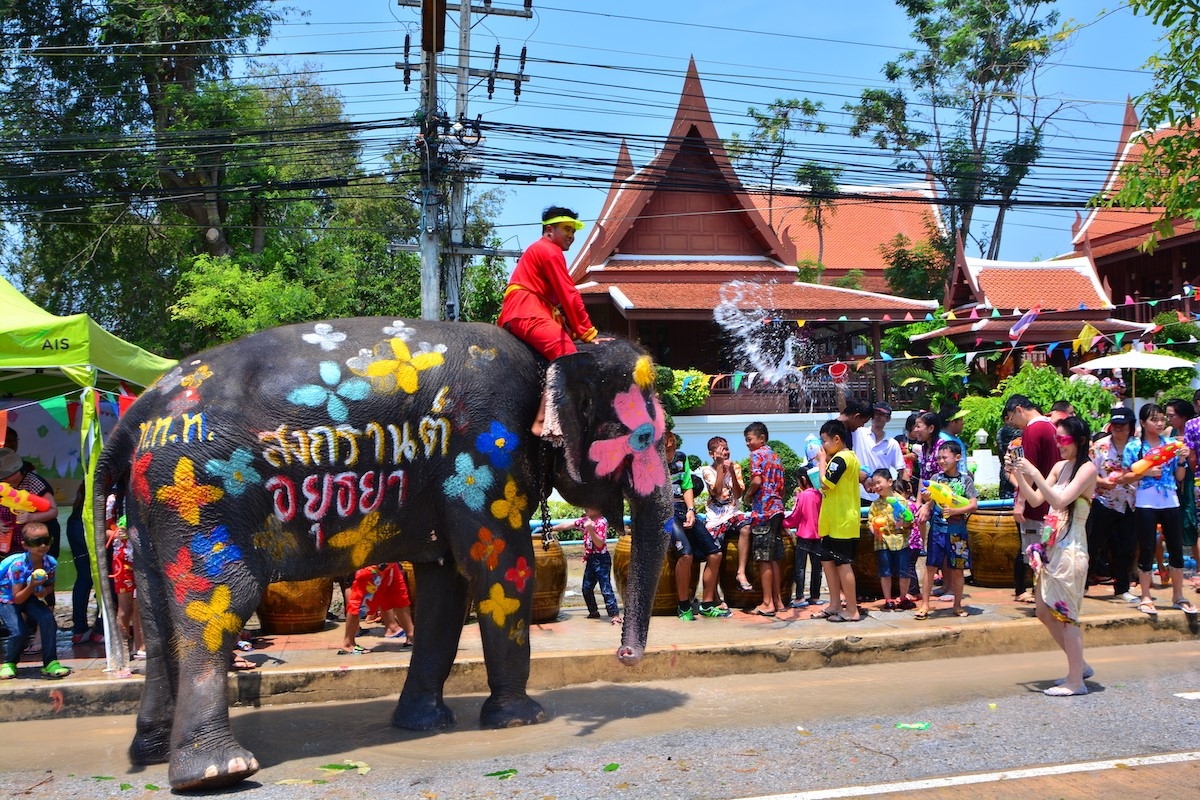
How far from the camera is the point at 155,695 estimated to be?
17.5ft

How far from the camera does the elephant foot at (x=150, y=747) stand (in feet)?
17.5

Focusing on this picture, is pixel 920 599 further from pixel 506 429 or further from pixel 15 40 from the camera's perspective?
pixel 15 40

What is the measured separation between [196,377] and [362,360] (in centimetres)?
80

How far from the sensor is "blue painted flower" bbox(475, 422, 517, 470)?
5574 mm

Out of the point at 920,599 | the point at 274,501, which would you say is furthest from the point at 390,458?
the point at 920,599

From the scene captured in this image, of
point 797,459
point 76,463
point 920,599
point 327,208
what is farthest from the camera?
point 327,208

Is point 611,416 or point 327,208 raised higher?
point 327,208

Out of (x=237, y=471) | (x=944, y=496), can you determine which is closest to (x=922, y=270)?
(x=944, y=496)

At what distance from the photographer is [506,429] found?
5.64 meters

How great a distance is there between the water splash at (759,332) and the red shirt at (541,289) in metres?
16.2

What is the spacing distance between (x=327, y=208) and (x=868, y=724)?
27.8 meters

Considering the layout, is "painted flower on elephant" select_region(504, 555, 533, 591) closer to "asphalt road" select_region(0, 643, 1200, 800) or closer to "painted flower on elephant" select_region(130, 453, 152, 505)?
"asphalt road" select_region(0, 643, 1200, 800)

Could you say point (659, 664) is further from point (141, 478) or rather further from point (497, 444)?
point (141, 478)

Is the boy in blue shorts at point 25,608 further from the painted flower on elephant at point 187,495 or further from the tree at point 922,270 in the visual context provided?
the tree at point 922,270
